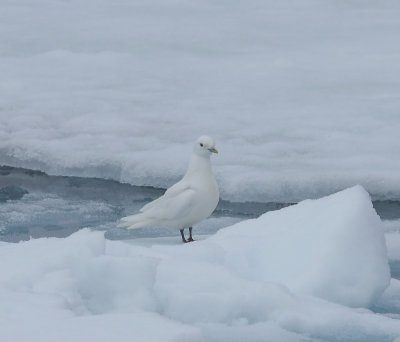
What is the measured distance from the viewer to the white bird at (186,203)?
17.9 feet

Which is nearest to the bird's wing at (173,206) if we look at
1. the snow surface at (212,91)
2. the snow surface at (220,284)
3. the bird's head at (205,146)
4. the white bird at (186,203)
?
the white bird at (186,203)

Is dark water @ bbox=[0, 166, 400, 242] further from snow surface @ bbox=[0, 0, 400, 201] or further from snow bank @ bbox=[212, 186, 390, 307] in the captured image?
snow bank @ bbox=[212, 186, 390, 307]

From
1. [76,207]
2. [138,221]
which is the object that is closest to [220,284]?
[138,221]

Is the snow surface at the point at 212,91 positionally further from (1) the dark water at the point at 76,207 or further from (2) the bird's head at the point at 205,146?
(2) the bird's head at the point at 205,146

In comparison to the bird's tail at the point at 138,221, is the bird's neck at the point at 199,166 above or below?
above

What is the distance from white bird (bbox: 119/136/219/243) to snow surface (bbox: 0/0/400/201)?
76 centimetres

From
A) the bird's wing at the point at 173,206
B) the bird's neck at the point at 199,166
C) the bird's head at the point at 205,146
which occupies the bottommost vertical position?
the bird's wing at the point at 173,206

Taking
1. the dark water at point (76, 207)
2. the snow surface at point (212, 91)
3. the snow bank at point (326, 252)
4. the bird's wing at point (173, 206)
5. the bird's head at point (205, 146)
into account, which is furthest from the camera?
the snow surface at point (212, 91)

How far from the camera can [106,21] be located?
11.9 metres

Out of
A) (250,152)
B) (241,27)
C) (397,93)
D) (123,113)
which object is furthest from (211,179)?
(241,27)

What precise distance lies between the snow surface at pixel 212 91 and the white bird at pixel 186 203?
760mm

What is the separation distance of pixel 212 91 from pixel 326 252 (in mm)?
4590

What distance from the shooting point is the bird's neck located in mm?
5537

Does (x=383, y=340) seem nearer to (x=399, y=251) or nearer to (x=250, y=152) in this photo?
(x=399, y=251)
